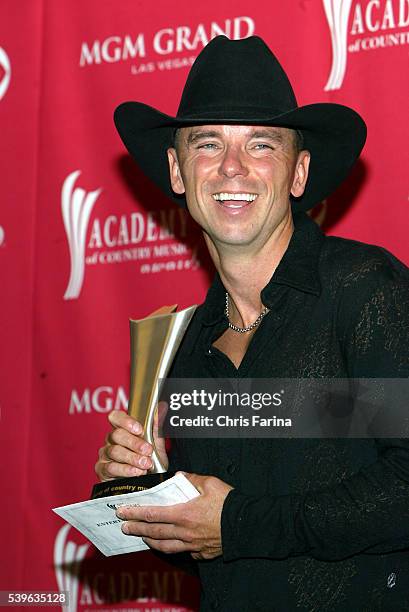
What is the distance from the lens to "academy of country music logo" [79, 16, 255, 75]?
118 inches

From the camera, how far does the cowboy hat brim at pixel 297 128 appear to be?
81.6 inches

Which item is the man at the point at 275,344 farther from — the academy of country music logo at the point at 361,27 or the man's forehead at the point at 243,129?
the academy of country music logo at the point at 361,27

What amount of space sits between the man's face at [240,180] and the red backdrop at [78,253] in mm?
935

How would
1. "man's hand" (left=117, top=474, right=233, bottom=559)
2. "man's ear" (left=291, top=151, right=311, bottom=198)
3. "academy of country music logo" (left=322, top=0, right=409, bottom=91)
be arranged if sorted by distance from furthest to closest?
1. "academy of country music logo" (left=322, top=0, right=409, bottom=91)
2. "man's ear" (left=291, top=151, right=311, bottom=198)
3. "man's hand" (left=117, top=474, right=233, bottom=559)

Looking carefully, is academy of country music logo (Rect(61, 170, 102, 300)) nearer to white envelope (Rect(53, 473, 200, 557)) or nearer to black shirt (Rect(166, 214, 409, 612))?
black shirt (Rect(166, 214, 409, 612))

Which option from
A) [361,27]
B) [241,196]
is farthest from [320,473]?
[361,27]

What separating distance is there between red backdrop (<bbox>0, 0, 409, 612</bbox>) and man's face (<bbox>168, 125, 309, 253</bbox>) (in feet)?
3.07

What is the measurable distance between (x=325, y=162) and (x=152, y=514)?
3.23ft

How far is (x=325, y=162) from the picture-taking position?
2.32m

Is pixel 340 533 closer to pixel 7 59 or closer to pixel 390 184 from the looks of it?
pixel 390 184

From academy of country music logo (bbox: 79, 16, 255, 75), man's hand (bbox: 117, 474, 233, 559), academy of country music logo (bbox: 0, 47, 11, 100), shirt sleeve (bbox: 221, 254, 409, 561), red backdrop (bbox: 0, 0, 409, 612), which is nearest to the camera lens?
shirt sleeve (bbox: 221, 254, 409, 561)

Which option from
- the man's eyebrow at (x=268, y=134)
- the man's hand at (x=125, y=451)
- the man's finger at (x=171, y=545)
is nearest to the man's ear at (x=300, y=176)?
the man's eyebrow at (x=268, y=134)

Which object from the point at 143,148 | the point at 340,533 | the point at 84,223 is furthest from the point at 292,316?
the point at 84,223

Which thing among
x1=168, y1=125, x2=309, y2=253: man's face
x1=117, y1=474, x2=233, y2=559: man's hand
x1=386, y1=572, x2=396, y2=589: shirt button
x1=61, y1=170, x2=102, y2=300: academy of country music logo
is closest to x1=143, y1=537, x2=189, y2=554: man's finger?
x1=117, y1=474, x2=233, y2=559: man's hand
